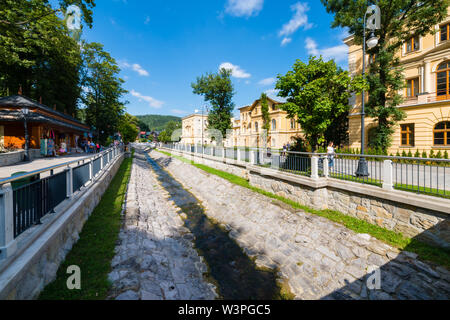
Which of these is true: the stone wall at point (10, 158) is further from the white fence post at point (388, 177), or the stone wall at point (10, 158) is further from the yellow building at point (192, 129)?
the yellow building at point (192, 129)

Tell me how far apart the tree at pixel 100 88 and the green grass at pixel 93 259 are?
93.9 ft

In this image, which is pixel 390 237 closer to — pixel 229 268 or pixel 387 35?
pixel 229 268

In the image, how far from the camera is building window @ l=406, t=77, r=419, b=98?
60.4 ft

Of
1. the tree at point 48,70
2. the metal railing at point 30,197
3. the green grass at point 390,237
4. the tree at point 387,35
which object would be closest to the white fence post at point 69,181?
the metal railing at point 30,197

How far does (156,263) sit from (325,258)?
4521mm

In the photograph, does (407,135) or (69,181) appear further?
(407,135)

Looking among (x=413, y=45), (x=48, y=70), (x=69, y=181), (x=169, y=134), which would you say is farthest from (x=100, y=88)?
(x=169, y=134)

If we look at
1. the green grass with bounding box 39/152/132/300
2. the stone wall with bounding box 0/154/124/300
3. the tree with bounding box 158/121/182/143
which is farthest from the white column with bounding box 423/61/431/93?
the tree with bounding box 158/121/182/143

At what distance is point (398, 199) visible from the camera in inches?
218

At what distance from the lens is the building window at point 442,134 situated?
15.9 metres

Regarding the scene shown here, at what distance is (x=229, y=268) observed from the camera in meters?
5.56

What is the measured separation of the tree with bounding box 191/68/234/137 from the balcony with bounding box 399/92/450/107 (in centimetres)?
2008
